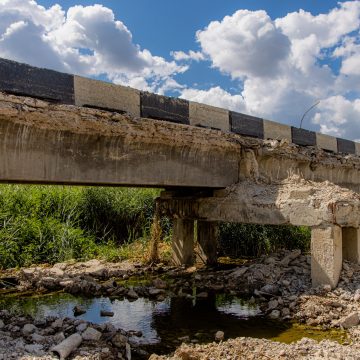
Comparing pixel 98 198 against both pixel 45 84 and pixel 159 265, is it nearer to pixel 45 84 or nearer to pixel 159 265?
pixel 159 265

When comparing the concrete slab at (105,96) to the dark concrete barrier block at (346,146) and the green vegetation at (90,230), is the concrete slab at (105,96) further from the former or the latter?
the dark concrete barrier block at (346,146)

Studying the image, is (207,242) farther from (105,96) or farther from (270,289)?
(105,96)

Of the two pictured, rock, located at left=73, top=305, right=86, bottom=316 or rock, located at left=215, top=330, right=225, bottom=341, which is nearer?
rock, located at left=215, top=330, right=225, bottom=341

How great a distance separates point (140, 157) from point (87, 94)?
1242 mm

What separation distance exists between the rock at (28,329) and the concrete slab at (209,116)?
4.00m

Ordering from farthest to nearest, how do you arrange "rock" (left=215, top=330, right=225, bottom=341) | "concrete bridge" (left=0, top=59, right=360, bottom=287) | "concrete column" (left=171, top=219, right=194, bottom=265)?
1. "concrete column" (left=171, top=219, right=194, bottom=265)
2. "concrete bridge" (left=0, top=59, right=360, bottom=287)
3. "rock" (left=215, top=330, right=225, bottom=341)

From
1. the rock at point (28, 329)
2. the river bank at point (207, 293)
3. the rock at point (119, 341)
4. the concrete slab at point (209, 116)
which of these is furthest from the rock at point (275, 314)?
the concrete slab at point (209, 116)

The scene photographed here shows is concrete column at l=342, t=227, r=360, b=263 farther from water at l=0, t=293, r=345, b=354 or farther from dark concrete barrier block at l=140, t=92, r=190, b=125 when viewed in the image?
dark concrete barrier block at l=140, t=92, r=190, b=125

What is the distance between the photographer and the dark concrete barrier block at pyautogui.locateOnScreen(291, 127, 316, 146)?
9.83 meters

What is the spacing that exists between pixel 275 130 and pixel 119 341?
19.1 ft

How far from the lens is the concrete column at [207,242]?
9.77m

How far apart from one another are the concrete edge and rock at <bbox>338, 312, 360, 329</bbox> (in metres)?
3.72

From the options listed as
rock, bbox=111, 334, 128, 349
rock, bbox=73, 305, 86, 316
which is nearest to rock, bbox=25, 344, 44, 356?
rock, bbox=111, 334, 128, 349

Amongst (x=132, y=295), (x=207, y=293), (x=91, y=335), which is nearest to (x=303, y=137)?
(x=207, y=293)
